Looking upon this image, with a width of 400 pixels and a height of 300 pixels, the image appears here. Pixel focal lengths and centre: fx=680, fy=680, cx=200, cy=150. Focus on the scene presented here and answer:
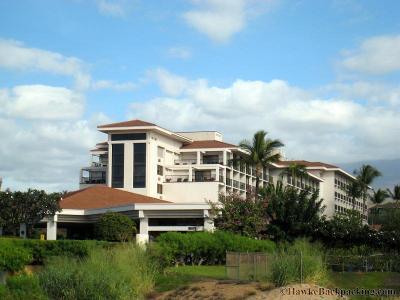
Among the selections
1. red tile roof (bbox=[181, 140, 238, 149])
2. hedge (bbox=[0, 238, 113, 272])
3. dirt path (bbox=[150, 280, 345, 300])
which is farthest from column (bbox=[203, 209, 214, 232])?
dirt path (bbox=[150, 280, 345, 300])

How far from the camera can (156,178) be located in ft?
280

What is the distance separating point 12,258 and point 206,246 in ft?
41.0

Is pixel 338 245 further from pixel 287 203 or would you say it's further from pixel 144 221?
pixel 144 221

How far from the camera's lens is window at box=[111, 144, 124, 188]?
8562 cm

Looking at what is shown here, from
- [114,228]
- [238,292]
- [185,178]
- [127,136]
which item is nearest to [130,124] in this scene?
[127,136]

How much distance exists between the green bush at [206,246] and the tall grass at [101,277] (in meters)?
11.9

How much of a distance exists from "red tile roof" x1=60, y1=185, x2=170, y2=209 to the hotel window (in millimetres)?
6220

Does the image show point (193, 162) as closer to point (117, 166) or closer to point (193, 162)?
point (193, 162)

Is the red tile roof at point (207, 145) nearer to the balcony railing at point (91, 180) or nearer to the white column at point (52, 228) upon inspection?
the balcony railing at point (91, 180)

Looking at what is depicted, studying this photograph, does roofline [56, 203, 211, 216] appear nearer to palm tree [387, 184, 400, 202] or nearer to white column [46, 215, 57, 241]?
white column [46, 215, 57, 241]

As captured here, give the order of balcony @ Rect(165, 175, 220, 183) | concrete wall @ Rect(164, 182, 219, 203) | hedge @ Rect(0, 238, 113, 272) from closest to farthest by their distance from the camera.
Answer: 1. hedge @ Rect(0, 238, 113, 272)
2. concrete wall @ Rect(164, 182, 219, 203)
3. balcony @ Rect(165, 175, 220, 183)

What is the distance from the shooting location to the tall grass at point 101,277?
23344 millimetres

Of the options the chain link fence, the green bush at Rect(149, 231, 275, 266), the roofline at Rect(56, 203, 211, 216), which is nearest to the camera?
the chain link fence

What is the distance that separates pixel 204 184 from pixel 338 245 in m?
34.2
